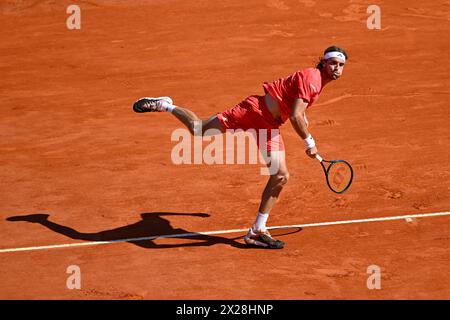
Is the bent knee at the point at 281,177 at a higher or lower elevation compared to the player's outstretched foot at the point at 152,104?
lower

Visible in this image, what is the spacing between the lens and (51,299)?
8.54m

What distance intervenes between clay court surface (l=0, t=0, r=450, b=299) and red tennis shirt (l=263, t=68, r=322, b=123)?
1.71 m

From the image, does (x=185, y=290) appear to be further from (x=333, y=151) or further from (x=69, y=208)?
(x=333, y=151)

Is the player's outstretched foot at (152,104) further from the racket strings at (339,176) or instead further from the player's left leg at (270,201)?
the racket strings at (339,176)

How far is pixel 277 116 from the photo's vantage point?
944 centimetres

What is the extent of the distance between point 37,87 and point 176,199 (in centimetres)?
588

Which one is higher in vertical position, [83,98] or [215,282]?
[83,98]

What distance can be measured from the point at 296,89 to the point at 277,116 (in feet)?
1.41

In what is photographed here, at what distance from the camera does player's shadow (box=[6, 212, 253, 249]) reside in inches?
389

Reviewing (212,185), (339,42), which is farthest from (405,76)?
(212,185)

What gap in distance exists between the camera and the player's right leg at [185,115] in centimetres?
983

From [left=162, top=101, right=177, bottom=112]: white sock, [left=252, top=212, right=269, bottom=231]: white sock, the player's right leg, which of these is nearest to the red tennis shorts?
the player's right leg

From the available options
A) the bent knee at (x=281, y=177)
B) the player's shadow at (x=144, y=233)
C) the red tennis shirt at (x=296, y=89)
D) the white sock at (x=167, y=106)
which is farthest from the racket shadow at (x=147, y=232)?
the red tennis shirt at (x=296, y=89)

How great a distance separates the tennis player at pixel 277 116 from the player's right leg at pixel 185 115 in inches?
0.5
